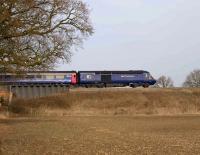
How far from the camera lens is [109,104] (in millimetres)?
91312

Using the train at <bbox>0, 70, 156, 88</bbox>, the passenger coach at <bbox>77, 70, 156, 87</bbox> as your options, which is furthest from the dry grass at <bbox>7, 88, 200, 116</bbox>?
the passenger coach at <bbox>77, 70, 156, 87</bbox>

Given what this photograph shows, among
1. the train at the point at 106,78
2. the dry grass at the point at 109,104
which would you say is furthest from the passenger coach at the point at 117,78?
the dry grass at the point at 109,104

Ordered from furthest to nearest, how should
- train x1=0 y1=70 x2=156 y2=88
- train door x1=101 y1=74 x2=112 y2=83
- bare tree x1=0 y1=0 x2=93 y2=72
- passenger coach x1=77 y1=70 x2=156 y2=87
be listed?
train door x1=101 y1=74 x2=112 y2=83, passenger coach x1=77 y1=70 x2=156 y2=87, train x1=0 y1=70 x2=156 y2=88, bare tree x1=0 y1=0 x2=93 y2=72

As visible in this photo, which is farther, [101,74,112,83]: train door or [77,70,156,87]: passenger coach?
[101,74,112,83]: train door

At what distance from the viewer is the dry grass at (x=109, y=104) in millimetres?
89250

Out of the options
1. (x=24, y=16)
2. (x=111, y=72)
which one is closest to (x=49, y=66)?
(x=24, y=16)

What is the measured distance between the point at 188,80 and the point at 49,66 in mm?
157432

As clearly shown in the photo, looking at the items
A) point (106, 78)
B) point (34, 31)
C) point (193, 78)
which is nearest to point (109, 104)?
point (106, 78)

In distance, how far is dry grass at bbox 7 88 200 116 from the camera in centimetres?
8925

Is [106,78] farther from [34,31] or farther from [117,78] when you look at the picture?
[34,31]

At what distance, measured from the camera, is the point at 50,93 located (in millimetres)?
95312

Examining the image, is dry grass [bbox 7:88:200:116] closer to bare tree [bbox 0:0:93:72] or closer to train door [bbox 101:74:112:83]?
train door [bbox 101:74:112:83]

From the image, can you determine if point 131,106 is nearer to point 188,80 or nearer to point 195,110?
point 195,110

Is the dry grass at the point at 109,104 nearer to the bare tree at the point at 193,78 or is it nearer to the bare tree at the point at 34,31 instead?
the bare tree at the point at 34,31
